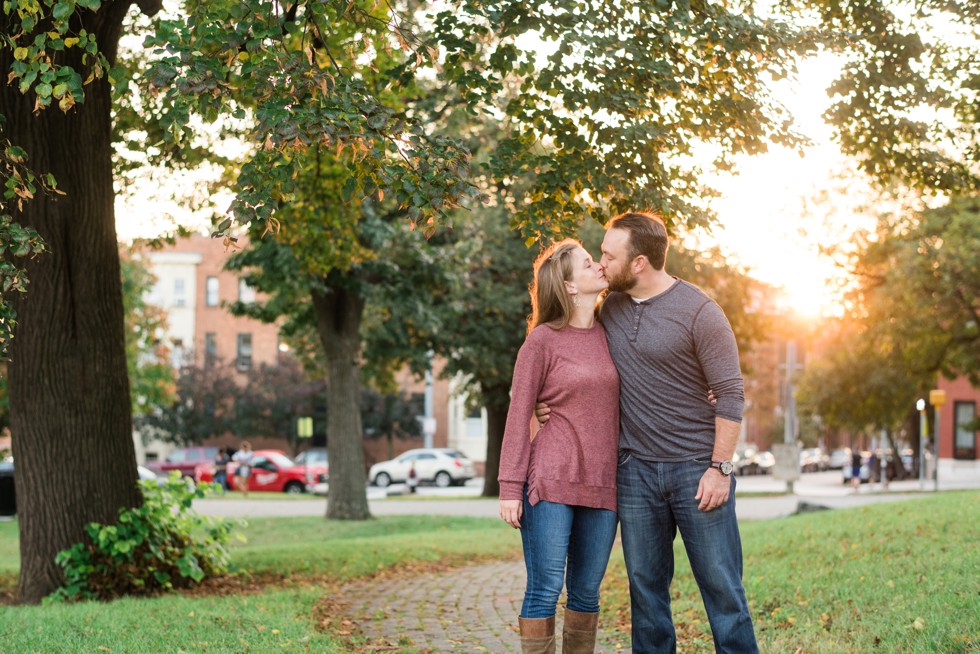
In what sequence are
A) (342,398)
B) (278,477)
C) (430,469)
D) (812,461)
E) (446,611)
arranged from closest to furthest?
(446,611) → (342,398) → (278,477) → (430,469) → (812,461)

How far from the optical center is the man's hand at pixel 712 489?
4.36m

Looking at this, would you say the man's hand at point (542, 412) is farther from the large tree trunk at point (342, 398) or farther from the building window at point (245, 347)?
the building window at point (245, 347)

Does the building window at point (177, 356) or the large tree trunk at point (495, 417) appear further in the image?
the building window at point (177, 356)

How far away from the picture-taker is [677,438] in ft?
14.6

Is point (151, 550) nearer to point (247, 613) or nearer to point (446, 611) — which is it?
point (247, 613)

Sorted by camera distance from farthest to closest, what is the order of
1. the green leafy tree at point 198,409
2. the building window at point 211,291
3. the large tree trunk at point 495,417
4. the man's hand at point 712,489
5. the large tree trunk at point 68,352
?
the building window at point 211,291 < the green leafy tree at point 198,409 < the large tree trunk at point 495,417 < the large tree trunk at point 68,352 < the man's hand at point 712,489

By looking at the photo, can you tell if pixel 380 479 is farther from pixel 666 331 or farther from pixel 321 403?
pixel 666 331

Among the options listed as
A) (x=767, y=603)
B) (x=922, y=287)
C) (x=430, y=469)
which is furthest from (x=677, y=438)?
(x=430, y=469)

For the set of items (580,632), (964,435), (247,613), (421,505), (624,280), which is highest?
(624,280)

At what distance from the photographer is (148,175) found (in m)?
12.3

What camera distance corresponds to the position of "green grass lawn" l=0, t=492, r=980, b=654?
Result: 20.1 ft

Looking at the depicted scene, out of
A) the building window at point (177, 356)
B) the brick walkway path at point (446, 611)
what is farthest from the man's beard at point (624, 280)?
the building window at point (177, 356)

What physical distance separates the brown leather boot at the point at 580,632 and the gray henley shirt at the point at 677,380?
715mm

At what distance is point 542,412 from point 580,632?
3.06ft
